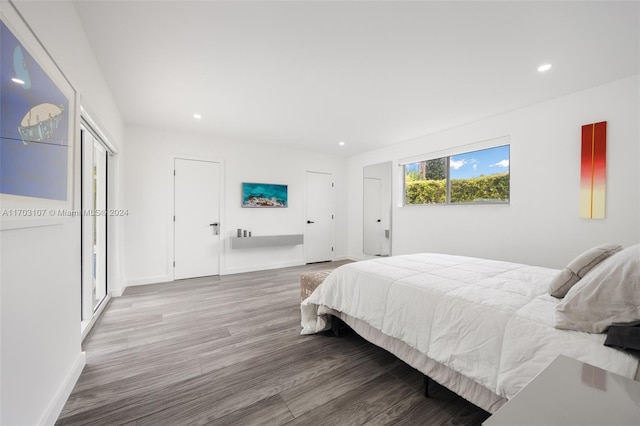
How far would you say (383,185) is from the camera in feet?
17.7

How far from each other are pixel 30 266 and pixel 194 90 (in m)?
2.31

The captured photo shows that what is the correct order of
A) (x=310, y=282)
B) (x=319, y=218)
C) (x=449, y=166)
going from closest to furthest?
(x=310, y=282)
(x=449, y=166)
(x=319, y=218)

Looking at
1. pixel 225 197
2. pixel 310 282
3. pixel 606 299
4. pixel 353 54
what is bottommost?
pixel 310 282

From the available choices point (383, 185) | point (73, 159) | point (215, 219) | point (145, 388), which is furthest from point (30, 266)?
point (383, 185)

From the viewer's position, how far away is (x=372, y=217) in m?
5.73

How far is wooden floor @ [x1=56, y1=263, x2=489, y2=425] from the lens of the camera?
4.79 ft

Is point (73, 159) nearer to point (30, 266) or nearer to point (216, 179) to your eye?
point (30, 266)

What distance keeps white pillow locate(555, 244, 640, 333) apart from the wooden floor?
0.78m

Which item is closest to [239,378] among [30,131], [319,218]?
[30,131]

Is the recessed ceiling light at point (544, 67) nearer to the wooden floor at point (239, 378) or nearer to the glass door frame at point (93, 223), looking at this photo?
the wooden floor at point (239, 378)

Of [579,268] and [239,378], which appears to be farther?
[239,378]

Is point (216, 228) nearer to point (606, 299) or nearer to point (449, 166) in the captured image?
point (449, 166)

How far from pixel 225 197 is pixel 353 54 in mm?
3447

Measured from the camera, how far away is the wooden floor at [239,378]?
4.79 ft
